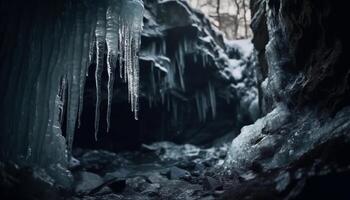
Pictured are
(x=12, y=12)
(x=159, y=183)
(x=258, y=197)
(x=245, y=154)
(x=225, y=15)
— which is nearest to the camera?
(x=258, y=197)

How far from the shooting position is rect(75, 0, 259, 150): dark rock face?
1346cm

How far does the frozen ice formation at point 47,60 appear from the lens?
6.52 m

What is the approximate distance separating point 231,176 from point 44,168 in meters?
3.72

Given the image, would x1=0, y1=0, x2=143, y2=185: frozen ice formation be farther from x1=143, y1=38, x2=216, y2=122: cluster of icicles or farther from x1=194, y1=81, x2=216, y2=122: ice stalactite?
x1=194, y1=81, x2=216, y2=122: ice stalactite

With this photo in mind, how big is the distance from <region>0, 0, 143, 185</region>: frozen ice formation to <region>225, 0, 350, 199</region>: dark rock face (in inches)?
133

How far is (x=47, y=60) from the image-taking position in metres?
7.17

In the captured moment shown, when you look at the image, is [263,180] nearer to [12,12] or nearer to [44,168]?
[44,168]

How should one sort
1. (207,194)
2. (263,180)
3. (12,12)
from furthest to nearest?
(12,12)
(207,194)
(263,180)

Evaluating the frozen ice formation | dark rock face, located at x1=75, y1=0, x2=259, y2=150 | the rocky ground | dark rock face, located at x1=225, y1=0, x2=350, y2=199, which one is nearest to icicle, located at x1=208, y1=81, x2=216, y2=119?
dark rock face, located at x1=75, y1=0, x2=259, y2=150

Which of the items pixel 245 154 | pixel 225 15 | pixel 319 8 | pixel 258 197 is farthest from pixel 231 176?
pixel 225 15

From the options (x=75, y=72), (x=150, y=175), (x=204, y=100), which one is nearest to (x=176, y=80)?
(x=204, y=100)

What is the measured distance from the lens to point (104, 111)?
48.8 ft

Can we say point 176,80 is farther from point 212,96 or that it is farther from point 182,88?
point 212,96

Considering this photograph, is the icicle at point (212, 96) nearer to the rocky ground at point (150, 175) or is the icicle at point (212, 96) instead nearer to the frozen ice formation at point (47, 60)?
the rocky ground at point (150, 175)
